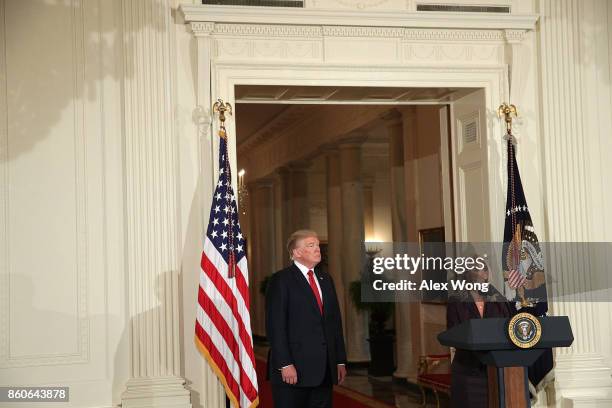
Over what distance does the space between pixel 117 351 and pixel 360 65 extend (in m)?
2.85

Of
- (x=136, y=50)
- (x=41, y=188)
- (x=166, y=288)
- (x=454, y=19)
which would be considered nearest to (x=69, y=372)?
(x=166, y=288)

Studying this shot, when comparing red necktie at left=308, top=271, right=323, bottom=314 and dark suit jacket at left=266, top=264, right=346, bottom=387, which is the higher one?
red necktie at left=308, top=271, right=323, bottom=314

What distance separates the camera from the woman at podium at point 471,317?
6.03 metres

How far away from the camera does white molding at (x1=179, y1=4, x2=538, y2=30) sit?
6934 mm

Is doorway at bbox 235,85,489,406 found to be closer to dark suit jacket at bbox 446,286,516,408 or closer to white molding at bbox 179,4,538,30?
white molding at bbox 179,4,538,30

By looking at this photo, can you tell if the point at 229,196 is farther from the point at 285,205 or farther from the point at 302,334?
the point at 285,205

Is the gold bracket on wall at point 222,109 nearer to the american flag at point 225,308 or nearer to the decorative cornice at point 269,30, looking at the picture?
the american flag at point 225,308

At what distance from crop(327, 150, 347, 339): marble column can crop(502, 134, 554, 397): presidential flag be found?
810cm

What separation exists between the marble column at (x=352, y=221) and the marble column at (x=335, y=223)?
0.55ft

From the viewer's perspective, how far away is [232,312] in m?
6.61

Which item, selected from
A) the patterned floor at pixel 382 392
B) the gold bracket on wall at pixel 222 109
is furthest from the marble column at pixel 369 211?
the gold bracket on wall at pixel 222 109

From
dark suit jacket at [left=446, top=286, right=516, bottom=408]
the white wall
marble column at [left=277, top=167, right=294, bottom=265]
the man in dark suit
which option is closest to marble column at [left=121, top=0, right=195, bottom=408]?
the white wall

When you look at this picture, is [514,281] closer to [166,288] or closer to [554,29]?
[554,29]

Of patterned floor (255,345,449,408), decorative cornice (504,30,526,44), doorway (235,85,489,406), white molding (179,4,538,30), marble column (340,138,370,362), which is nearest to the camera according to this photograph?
white molding (179,4,538,30)
